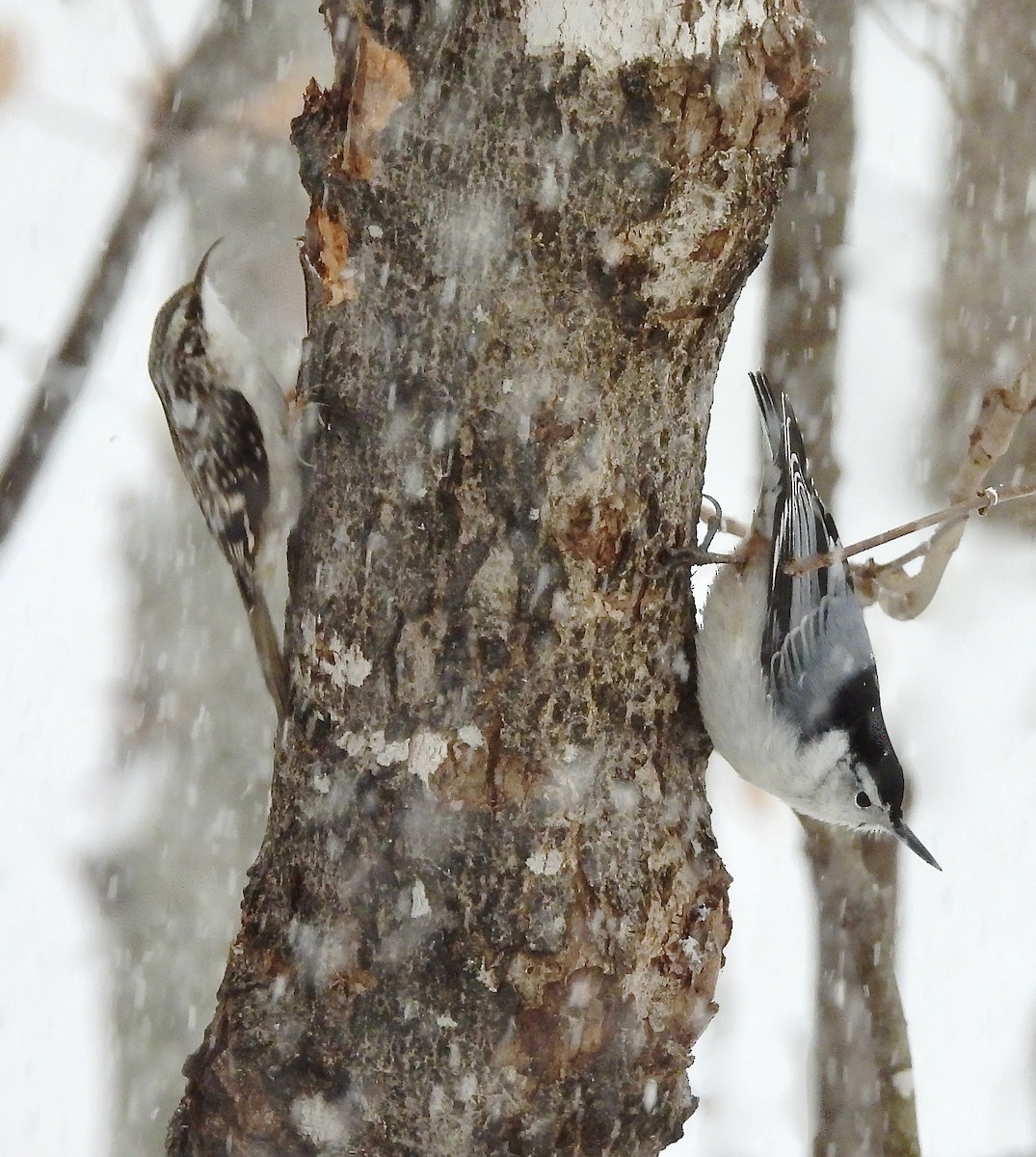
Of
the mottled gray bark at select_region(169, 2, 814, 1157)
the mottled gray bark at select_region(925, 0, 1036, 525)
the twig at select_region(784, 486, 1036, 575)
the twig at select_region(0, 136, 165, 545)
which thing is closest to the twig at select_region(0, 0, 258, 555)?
the twig at select_region(0, 136, 165, 545)

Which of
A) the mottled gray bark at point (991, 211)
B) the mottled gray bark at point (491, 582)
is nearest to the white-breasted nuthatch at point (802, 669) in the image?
the mottled gray bark at point (491, 582)

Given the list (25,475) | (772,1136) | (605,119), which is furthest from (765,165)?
(772,1136)

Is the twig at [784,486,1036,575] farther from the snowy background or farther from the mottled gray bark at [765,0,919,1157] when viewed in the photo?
the snowy background

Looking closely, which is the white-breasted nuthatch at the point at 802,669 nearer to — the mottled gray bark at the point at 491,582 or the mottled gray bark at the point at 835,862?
the mottled gray bark at the point at 491,582

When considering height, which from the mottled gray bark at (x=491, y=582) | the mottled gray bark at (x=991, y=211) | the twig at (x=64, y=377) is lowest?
the mottled gray bark at (x=491, y=582)

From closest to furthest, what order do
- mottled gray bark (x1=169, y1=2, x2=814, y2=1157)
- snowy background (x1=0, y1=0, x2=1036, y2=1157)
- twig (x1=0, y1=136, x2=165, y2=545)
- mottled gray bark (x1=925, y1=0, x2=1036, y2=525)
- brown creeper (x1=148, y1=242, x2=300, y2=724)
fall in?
mottled gray bark (x1=169, y1=2, x2=814, y2=1157) → brown creeper (x1=148, y1=242, x2=300, y2=724) → twig (x1=0, y1=136, x2=165, y2=545) → mottled gray bark (x1=925, y1=0, x2=1036, y2=525) → snowy background (x1=0, y1=0, x2=1036, y2=1157)

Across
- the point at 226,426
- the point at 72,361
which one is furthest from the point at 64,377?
the point at 226,426

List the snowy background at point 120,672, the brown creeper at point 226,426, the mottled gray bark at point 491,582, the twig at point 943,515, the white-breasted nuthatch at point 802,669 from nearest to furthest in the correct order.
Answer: the mottled gray bark at point 491,582, the twig at point 943,515, the white-breasted nuthatch at point 802,669, the brown creeper at point 226,426, the snowy background at point 120,672

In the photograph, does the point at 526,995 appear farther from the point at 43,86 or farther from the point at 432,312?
the point at 43,86
